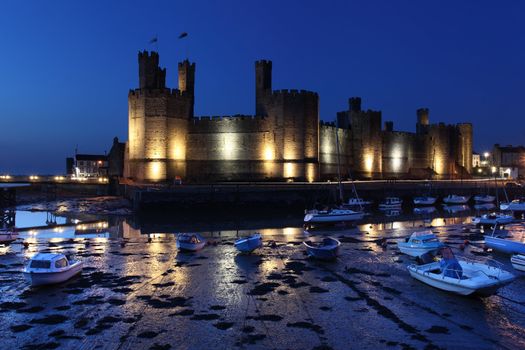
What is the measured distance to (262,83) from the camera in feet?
136

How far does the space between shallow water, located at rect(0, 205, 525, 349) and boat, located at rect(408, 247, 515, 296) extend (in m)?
0.23

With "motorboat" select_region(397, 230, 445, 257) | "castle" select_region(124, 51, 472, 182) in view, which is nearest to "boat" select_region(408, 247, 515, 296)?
"motorboat" select_region(397, 230, 445, 257)

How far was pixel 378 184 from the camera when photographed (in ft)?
136

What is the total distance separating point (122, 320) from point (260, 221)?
1946cm

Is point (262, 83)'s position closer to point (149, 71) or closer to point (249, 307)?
point (149, 71)

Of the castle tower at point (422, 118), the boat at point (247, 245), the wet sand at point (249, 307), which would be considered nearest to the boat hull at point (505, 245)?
the wet sand at point (249, 307)

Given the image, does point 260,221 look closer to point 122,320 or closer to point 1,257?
point 1,257

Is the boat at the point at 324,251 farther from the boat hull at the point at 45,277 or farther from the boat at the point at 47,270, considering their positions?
the boat hull at the point at 45,277

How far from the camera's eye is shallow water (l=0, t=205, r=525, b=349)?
8.75 m

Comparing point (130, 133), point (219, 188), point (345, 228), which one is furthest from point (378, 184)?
point (130, 133)

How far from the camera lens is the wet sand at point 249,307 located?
8688 millimetres

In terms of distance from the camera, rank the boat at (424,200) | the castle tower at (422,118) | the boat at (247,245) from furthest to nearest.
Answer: the castle tower at (422,118) < the boat at (424,200) < the boat at (247,245)

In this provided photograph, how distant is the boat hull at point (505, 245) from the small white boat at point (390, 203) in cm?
1995

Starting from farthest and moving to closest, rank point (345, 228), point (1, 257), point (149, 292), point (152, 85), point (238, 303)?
1. point (152, 85)
2. point (345, 228)
3. point (1, 257)
4. point (149, 292)
5. point (238, 303)
